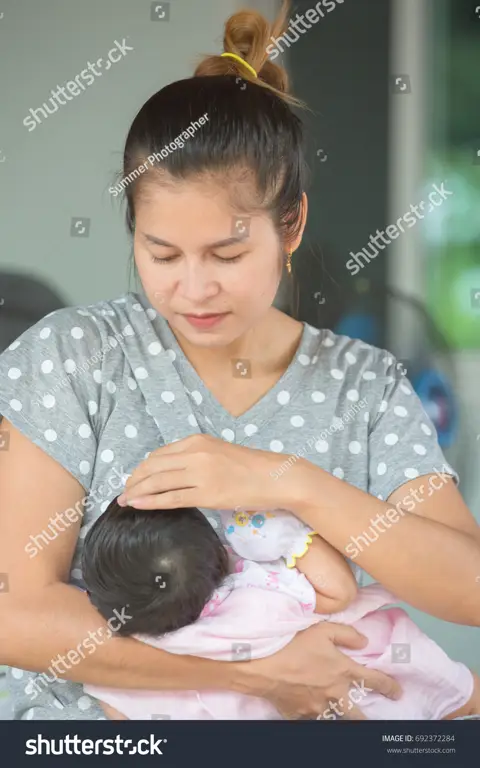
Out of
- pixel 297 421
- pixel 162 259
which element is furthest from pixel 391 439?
pixel 162 259

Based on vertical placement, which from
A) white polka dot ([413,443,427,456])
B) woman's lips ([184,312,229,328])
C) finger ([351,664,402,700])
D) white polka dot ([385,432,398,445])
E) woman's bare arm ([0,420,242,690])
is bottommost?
finger ([351,664,402,700])

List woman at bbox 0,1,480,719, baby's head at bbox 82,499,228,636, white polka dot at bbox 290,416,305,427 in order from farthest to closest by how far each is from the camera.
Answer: white polka dot at bbox 290,416,305,427 → woman at bbox 0,1,480,719 → baby's head at bbox 82,499,228,636

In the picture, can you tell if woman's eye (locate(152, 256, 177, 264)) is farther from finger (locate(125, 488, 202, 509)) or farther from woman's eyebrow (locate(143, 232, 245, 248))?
finger (locate(125, 488, 202, 509))

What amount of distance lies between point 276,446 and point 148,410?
0.85 feet

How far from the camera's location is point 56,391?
177cm

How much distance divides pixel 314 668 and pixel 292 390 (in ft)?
1.72

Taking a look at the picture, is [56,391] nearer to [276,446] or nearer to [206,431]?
[206,431]

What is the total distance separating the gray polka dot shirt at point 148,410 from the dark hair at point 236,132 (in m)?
0.24

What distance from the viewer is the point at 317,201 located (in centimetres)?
207

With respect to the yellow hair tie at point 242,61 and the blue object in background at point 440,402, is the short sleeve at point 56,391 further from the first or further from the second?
the blue object in background at point 440,402

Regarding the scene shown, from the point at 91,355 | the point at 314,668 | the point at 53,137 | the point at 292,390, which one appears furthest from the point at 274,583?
the point at 53,137

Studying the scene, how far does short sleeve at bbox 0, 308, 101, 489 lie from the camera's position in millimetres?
1740

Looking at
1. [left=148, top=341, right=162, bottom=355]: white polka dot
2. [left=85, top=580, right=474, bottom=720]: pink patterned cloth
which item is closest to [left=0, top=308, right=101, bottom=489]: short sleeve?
[left=148, top=341, right=162, bottom=355]: white polka dot
